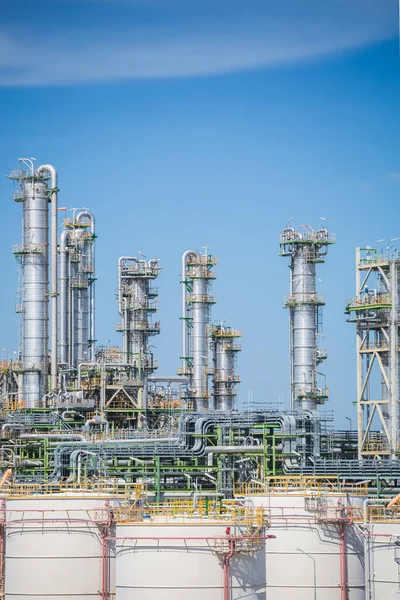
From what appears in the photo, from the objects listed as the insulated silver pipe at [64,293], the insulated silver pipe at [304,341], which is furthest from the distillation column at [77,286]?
the insulated silver pipe at [304,341]

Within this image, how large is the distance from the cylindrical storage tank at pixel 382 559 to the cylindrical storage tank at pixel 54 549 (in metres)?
6.03

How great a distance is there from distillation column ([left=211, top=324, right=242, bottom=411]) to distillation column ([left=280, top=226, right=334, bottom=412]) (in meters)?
15.5

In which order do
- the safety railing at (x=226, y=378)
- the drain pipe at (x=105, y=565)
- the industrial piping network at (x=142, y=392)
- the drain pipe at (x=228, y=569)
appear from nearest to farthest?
the drain pipe at (x=228, y=569) < the drain pipe at (x=105, y=565) < the industrial piping network at (x=142, y=392) < the safety railing at (x=226, y=378)

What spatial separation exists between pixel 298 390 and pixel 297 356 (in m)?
1.47

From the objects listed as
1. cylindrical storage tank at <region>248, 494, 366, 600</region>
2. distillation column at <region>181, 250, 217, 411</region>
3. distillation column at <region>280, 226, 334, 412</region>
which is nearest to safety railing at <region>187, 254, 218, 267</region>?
distillation column at <region>181, 250, 217, 411</region>

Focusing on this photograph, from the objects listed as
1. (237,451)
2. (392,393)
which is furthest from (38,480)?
(392,393)

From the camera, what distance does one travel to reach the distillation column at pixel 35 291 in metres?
57.2

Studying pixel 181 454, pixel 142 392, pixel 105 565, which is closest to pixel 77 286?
pixel 142 392

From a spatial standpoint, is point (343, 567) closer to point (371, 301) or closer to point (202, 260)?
point (371, 301)

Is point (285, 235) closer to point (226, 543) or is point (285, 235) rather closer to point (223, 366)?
point (223, 366)

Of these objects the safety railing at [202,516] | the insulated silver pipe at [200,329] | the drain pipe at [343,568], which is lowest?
the drain pipe at [343,568]

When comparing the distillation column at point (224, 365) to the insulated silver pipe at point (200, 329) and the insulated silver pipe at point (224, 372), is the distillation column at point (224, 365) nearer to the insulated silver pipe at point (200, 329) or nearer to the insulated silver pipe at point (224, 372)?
the insulated silver pipe at point (224, 372)

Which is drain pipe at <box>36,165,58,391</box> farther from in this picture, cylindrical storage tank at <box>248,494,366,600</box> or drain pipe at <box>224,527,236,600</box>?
drain pipe at <box>224,527,236,600</box>

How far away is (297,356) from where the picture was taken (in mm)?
56500
